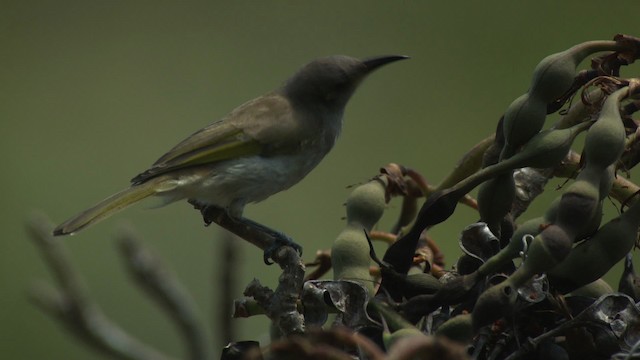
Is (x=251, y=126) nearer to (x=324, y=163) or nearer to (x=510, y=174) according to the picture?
(x=324, y=163)

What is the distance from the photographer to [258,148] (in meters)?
2.92

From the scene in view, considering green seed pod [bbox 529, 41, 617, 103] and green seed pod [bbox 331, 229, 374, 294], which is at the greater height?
green seed pod [bbox 529, 41, 617, 103]

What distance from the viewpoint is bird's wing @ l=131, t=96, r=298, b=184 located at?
2.81 metres

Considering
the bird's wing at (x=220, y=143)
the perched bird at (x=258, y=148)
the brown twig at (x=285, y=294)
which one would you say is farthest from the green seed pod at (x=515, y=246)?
the bird's wing at (x=220, y=143)

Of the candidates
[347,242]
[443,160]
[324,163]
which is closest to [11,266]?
[324,163]

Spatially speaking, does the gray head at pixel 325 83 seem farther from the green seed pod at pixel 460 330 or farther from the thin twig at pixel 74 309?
the green seed pod at pixel 460 330

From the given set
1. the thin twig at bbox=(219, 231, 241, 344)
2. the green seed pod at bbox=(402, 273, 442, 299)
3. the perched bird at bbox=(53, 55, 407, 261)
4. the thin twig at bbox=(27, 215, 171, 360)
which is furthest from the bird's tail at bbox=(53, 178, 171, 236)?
the green seed pod at bbox=(402, 273, 442, 299)

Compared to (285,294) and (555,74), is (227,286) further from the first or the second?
(555,74)

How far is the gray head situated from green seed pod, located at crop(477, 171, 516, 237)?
6.08 ft

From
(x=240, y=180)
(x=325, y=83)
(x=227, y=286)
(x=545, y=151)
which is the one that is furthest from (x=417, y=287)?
(x=325, y=83)

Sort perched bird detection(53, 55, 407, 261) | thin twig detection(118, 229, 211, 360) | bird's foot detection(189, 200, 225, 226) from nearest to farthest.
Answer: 1. thin twig detection(118, 229, 211, 360)
2. bird's foot detection(189, 200, 225, 226)
3. perched bird detection(53, 55, 407, 261)

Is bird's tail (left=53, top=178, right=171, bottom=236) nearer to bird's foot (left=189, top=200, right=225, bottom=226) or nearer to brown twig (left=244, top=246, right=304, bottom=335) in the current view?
bird's foot (left=189, top=200, right=225, bottom=226)

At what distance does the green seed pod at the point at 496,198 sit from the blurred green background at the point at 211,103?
7.26 feet

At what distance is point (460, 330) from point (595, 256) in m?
0.16
